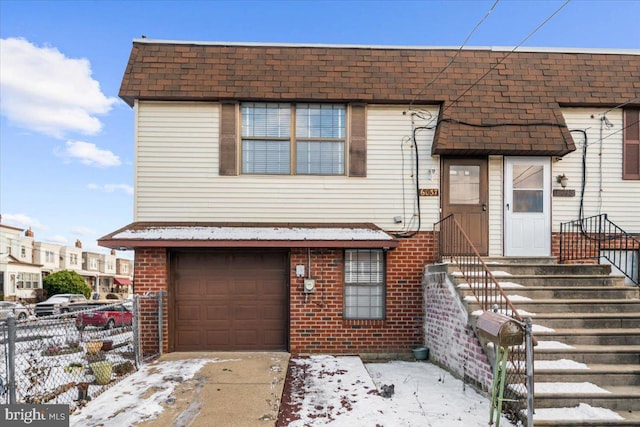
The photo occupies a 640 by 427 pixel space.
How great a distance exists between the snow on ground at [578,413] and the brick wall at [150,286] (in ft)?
20.4

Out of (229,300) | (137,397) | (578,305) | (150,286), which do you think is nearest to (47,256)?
(150,286)

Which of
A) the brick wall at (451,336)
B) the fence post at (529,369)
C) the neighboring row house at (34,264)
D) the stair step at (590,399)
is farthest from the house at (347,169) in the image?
the neighboring row house at (34,264)

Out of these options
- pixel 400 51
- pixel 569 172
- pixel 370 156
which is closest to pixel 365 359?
pixel 370 156

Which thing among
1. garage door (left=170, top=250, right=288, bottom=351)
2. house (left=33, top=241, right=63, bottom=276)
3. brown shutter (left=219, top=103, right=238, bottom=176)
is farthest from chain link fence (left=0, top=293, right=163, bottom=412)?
house (left=33, top=241, right=63, bottom=276)

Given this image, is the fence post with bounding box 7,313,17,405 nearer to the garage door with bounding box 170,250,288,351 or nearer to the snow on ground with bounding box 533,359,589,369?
the garage door with bounding box 170,250,288,351

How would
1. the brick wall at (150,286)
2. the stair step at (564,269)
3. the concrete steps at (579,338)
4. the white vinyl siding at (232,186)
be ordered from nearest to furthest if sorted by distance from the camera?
the concrete steps at (579,338)
the stair step at (564,269)
the brick wall at (150,286)
the white vinyl siding at (232,186)

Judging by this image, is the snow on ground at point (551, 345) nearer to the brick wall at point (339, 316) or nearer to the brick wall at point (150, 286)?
the brick wall at point (339, 316)

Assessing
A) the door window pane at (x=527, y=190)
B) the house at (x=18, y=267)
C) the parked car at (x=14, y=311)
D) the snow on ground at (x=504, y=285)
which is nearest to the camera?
the parked car at (x=14, y=311)

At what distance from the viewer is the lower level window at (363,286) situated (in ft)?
25.3

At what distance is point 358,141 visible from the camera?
7930 millimetres

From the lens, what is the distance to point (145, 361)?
22.7 feet

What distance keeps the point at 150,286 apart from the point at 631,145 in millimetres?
10084

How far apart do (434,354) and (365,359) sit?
1290 millimetres

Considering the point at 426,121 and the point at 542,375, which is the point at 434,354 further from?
the point at 426,121
